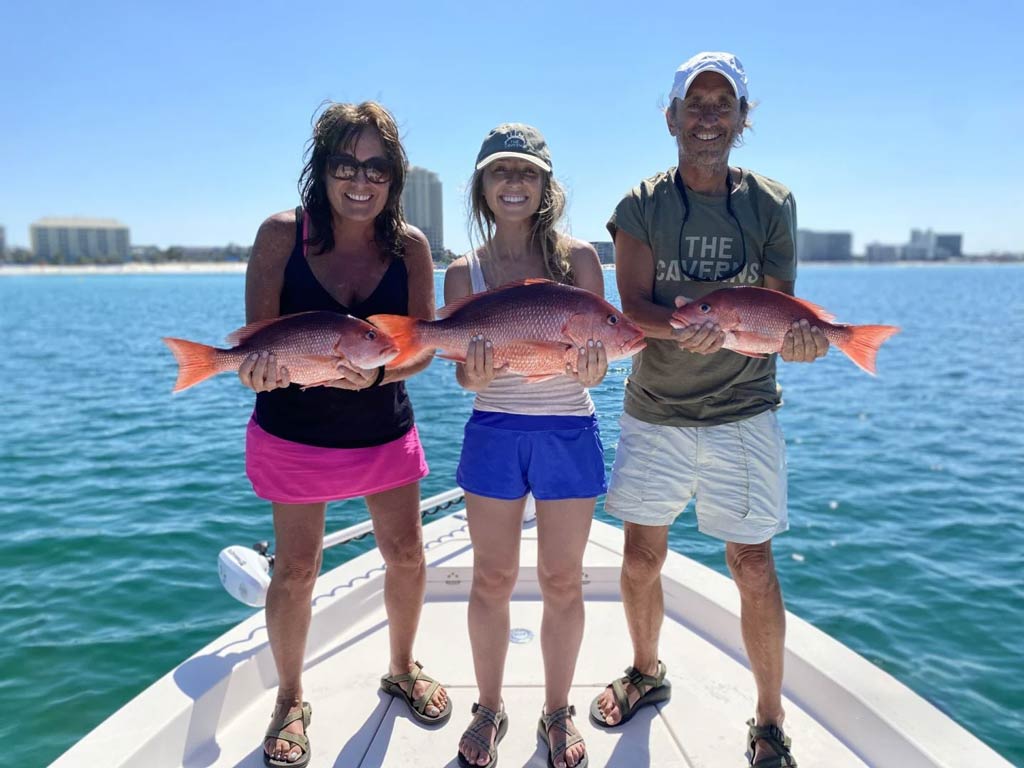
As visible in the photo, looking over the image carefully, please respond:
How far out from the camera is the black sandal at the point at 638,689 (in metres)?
3.16

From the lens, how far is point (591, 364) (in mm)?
2613

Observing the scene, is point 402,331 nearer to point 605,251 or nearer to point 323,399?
point 323,399

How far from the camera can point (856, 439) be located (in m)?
12.2

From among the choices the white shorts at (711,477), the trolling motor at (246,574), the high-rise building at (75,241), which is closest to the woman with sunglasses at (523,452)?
the white shorts at (711,477)

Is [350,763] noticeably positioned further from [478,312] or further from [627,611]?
[478,312]

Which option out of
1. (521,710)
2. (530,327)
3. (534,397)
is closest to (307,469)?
(534,397)

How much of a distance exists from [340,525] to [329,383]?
5.29 meters

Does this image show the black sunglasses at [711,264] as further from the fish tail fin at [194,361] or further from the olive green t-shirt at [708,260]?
the fish tail fin at [194,361]

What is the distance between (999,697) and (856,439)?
7730 mm

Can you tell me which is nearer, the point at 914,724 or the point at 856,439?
the point at 914,724

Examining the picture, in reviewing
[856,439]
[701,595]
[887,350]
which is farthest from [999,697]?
[887,350]

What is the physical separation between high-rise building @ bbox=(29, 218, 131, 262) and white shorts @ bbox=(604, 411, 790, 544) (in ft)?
613

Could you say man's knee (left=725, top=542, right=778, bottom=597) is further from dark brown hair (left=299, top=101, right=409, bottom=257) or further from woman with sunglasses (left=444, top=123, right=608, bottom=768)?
dark brown hair (left=299, top=101, right=409, bottom=257)

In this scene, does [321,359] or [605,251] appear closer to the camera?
[321,359]
